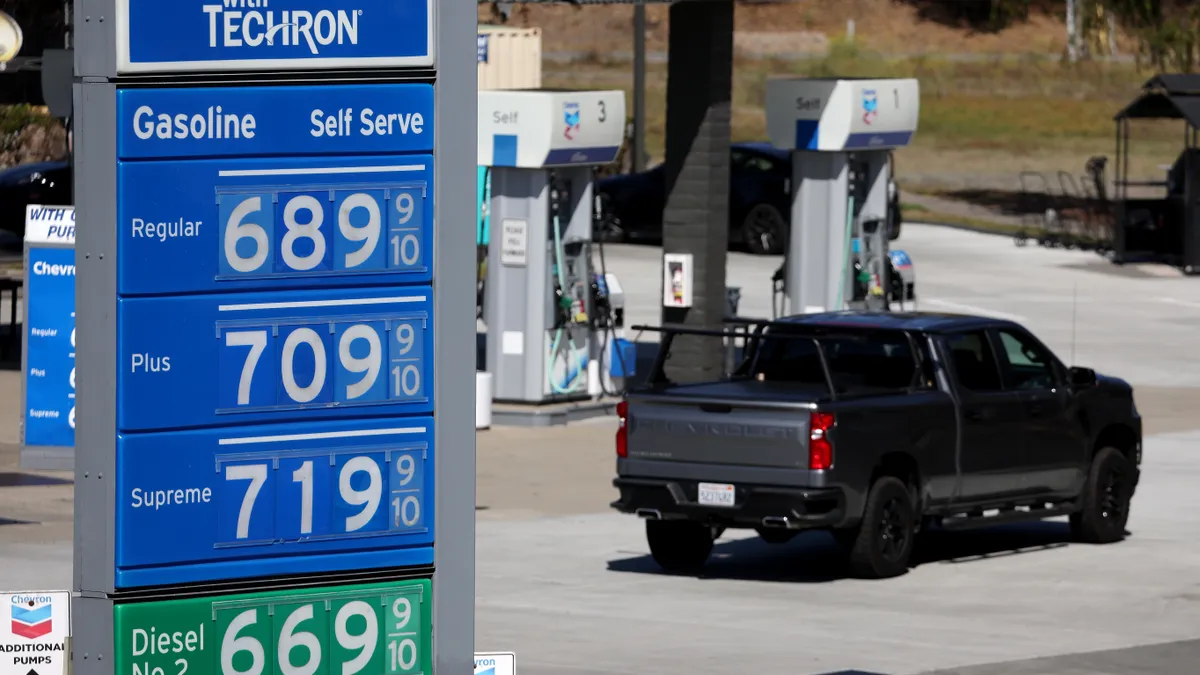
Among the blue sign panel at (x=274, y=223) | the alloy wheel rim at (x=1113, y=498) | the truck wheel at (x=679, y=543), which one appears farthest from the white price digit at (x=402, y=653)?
the alloy wheel rim at (x=1113, y=498)

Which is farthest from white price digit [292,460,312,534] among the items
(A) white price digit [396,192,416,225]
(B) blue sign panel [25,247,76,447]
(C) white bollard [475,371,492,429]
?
(C) white bollard [475,371,492,429]

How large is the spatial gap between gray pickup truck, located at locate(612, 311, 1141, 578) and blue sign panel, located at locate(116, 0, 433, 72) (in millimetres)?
7415

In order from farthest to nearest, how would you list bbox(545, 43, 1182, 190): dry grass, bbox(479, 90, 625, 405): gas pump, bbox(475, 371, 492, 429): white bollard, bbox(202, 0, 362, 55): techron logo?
bbox(545, 43, 1182, 190): dry grass, bbox(479, 90, 625, 405): gas pump, bbox(475, 371, 492, 429): white bollard, bbox(202, 0, 362, 55): techron logo

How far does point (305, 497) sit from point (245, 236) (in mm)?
778

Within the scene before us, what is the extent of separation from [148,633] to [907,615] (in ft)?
24.7

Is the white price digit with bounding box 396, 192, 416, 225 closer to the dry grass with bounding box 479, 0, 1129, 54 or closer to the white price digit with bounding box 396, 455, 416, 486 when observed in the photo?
the white price digit with bounding box 396, 455, 416, 486

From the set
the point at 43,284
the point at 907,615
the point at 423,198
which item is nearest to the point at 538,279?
the point at 43,284

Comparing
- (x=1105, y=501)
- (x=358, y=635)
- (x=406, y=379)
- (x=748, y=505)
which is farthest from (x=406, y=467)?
(x=1105, y=501)

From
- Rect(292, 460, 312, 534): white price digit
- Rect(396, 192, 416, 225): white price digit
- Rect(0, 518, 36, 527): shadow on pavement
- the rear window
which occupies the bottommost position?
Rect(0, 518, 36, 527): shadow on pavement

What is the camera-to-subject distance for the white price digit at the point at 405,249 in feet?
22.5

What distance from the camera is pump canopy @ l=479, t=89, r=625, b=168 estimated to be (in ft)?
71.4

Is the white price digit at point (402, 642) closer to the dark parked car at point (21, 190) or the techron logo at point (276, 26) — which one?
the techron logo at point (276, 26)

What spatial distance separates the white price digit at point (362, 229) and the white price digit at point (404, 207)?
0.19ft

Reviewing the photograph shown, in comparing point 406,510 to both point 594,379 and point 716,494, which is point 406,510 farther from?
point 594,379
